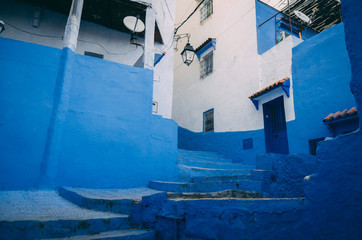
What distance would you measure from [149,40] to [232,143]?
5.10 m

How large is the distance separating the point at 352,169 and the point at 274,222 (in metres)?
0.88

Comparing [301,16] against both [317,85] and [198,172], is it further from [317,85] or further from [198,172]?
[198,172]

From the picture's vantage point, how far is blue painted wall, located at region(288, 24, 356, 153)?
19.8 ft

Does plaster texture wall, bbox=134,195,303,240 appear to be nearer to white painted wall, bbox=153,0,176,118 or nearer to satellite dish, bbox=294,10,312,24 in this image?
white painted wall, bbox=153,0,176,118

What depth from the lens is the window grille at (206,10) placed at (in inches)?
488

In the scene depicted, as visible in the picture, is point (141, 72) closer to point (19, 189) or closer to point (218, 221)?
point (19, 189)

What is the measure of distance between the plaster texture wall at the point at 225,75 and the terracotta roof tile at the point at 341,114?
269 centimetres

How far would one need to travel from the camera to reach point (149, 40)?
6.95m

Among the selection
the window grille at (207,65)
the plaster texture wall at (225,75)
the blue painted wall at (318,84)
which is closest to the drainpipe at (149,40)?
the plaster texture wall at (225,75)

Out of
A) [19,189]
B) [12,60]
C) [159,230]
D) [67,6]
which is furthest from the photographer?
[67,6]

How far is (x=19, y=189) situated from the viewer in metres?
4.70

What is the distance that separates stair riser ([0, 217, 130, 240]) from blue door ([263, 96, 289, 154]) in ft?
21.3

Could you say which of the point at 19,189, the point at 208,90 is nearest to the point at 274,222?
the point at 19,189

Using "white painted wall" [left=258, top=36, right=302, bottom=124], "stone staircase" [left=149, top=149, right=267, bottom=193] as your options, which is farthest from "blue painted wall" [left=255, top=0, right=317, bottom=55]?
"stone staircase" [left=149, top=149, right=267, bottom=193]
